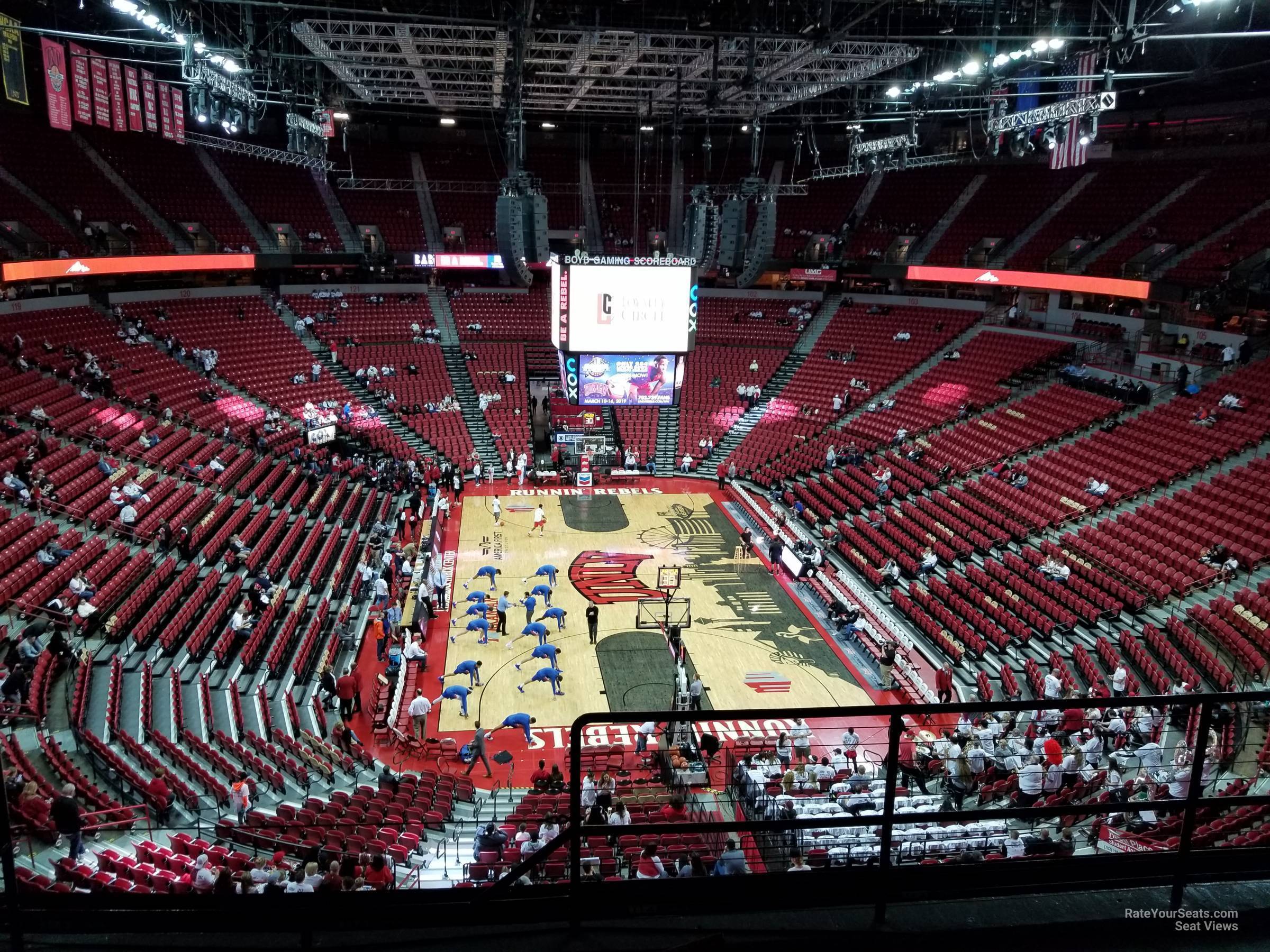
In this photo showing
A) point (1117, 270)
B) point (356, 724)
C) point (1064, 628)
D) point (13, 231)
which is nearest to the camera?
point (356, 724)

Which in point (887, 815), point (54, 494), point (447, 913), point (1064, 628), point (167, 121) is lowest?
point (1064, 628)

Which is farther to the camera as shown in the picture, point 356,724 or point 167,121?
point 167,121

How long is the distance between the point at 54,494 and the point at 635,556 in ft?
43.7

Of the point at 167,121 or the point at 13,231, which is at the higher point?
the point at 167,121

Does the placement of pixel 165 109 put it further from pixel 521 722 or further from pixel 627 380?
pixel 521 722

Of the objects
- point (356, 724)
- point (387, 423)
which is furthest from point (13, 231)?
point (356, 724)

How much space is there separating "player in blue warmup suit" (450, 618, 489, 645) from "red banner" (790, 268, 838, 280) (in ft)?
81.4

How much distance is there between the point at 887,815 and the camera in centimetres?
324

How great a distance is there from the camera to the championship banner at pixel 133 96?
69.4ft

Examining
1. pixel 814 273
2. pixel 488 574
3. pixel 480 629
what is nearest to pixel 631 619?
pixel 480 629

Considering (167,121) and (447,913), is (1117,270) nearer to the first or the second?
(167,121)

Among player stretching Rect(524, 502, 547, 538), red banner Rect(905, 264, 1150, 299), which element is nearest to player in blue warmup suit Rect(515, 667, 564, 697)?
player stretching Rect(524, 502, 547, 538)

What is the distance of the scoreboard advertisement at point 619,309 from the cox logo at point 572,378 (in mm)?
20

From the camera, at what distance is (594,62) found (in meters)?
21.9
